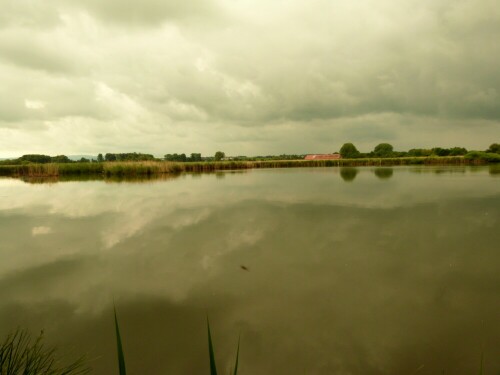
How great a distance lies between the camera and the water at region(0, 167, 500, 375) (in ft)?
7.99

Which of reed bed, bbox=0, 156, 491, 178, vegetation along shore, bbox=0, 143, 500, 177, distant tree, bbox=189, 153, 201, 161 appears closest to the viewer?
reed bed, bbox=0, 156, 491, 178

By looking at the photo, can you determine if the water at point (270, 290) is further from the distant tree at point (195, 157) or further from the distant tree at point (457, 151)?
the distant tree at point (195, 157)

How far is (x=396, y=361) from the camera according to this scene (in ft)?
7.63

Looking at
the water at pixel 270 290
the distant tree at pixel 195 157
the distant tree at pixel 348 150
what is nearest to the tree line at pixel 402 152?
the distant tree at pixel 348 150

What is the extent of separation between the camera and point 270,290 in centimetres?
353

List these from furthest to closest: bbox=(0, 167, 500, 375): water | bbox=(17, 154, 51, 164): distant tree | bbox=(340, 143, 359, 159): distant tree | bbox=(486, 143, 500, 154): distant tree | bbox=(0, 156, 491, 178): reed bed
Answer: bbox=(340, 143, 359, 159): distant tree → bbox=(17, 154, 51, 164): distant tree → bbox=(486, 143, 500, 154): distant tree → bbox=(0, 156, 491, 178): reed bed → bbox=(0, 167, 500, 375): water

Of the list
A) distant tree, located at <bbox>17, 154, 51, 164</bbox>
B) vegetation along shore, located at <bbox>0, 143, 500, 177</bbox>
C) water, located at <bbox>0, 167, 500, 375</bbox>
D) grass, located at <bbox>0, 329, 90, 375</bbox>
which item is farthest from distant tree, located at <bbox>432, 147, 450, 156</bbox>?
distant tree, located at <bbox>17, 154, 51, 164</bbox>

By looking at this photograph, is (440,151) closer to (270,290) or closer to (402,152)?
(402,152)

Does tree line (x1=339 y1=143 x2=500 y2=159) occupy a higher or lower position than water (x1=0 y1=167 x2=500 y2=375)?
higher

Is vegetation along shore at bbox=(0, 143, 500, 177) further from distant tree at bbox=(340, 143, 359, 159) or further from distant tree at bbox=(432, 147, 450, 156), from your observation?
distant tree at bbox=(340, 143, 359, 159)

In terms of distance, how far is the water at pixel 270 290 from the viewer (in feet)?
7.99

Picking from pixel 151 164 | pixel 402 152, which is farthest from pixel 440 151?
pixel 151 164

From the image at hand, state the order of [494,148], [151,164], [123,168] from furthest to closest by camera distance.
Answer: [494,148], [151,164], [123,168]

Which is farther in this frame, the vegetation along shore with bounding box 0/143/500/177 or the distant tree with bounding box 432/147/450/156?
the distant tree with bounding box 432/147/450/156
